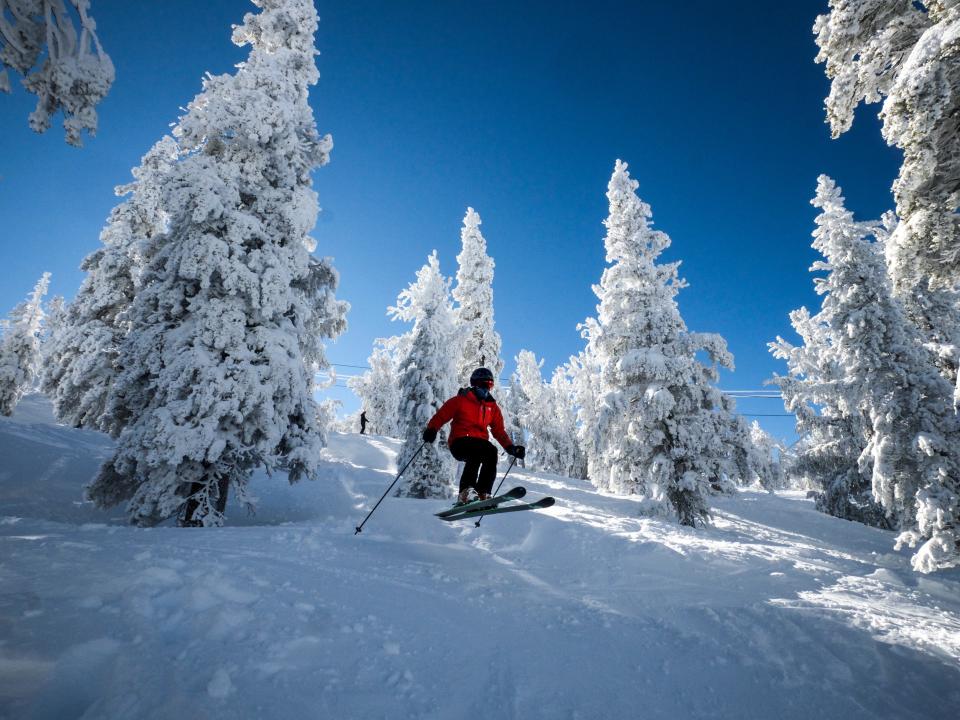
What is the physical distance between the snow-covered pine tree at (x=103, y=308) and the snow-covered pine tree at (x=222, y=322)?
635 centimetres

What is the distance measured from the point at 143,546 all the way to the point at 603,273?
16948mm

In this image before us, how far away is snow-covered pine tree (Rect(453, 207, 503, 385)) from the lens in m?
25.4

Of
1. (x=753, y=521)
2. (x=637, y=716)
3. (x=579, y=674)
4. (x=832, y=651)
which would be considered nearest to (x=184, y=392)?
(x=579, y=674)

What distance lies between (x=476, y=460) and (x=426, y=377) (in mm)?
13802

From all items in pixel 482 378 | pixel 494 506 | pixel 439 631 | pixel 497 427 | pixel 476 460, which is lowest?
pixel 439 631

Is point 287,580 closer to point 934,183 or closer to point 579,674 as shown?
point 579,674

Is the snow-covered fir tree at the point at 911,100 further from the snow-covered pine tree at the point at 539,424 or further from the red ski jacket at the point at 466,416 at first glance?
the snow-covered pine tree at the point at 539,424

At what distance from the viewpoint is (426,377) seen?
21.2 metres

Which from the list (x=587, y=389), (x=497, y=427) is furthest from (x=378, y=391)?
(x=497, y=427)

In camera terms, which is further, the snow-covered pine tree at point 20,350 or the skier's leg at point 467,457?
the snow-covered pine tree at point 20,350

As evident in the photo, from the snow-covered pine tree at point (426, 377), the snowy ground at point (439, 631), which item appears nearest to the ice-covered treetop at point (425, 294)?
the snow-covered pine tree at point (426, 377)

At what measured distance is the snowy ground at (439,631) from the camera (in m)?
3.47

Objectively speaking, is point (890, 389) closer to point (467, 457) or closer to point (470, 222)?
point (467, 457)

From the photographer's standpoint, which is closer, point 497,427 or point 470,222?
point 497,427
